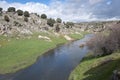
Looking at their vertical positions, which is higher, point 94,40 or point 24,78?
point 94,40

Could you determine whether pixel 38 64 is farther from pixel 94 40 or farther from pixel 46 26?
pixel 46 26

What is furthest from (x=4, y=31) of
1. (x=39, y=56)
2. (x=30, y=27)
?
(x=39, y=56)

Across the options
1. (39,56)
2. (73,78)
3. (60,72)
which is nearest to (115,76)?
(73,78)

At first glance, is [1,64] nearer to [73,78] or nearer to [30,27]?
[73,78]

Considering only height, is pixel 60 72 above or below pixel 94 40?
below

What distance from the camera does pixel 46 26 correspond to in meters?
155

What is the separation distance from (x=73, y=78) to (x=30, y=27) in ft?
322

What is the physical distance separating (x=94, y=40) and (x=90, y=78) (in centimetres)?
2503

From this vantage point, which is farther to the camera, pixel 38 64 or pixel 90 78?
pixel 38 64

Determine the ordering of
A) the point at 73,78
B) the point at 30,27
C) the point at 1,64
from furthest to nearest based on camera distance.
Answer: the point at 30,27
the point at 1,64
the point at 73,78

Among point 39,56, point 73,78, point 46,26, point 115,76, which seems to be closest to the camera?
point 115,76

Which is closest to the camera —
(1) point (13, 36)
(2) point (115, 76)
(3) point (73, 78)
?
(2) point (115, 76)

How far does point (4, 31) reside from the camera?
114m

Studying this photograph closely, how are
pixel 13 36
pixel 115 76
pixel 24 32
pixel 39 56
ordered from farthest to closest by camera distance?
pixel 24 32
pixel 13 36
pixel 39 56
pixel 115 76
